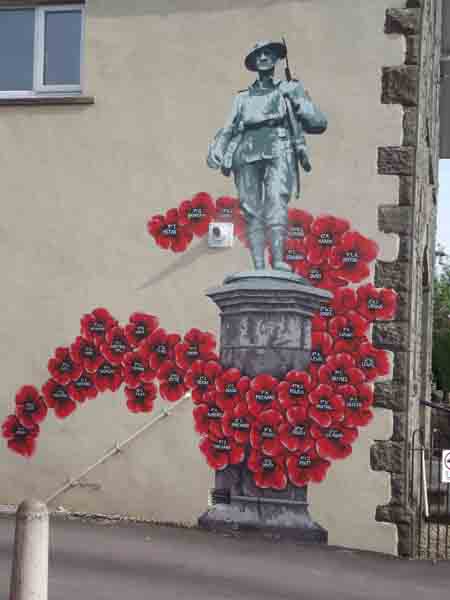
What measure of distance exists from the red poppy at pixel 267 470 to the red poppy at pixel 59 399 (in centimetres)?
198

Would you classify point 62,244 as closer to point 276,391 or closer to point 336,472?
point 276,391

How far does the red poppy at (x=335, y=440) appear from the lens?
873 cm

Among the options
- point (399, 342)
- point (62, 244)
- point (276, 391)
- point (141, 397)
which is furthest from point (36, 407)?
point (399, 342)

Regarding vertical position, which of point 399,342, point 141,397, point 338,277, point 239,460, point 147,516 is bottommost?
point 147,516

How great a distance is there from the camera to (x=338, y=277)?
8.82 meters

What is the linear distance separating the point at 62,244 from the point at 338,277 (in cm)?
295

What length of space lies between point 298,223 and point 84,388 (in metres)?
2.83

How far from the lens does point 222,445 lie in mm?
8945

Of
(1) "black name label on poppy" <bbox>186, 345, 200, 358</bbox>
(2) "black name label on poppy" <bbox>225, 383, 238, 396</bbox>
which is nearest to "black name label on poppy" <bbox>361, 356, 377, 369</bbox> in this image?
(2) "black name label on poppy" <bbox>225, 383, 238, 396</bbox>

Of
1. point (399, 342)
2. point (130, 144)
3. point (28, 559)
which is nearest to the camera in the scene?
point (28, 559)

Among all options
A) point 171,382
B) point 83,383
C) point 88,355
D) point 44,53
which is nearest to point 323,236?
point 171,382

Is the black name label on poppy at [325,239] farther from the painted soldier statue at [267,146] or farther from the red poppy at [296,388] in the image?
the red poppy at [296,388]

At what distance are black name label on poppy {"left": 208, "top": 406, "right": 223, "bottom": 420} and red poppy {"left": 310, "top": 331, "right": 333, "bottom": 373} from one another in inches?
41.1

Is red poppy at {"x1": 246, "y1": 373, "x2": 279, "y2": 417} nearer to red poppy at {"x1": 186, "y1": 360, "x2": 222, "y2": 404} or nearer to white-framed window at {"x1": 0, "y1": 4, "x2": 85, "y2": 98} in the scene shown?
→ red poppy at {"x1": 186, "y1": 360, "x2": 222, "y2": 404}
